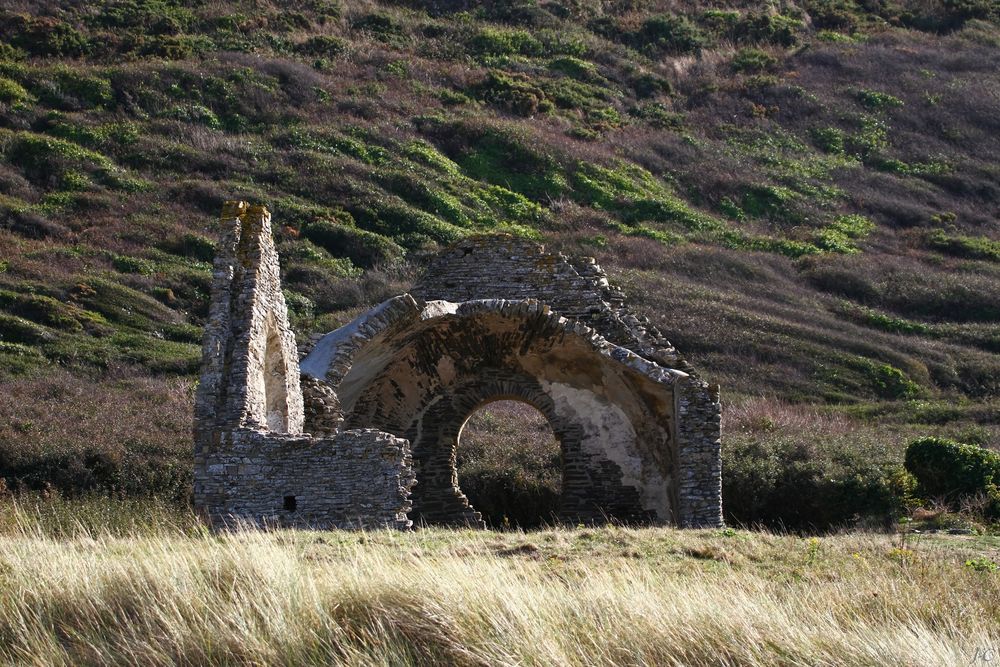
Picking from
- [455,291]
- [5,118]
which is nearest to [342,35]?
[5,118]

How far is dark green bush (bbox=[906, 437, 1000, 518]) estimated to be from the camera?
59.0ft

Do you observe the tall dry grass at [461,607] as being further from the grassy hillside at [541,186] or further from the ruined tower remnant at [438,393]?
the grassy hillside at [541,186]

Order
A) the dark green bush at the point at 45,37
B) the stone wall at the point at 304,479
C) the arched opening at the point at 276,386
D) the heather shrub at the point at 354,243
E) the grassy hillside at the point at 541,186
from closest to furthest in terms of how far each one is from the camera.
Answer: the stone wall at the point at 304,479 → the arched opening at the point at 276,386 → the grassy hillside at the point at 541,186 → the heather shrub at the point at 354,243 → the dark green bush at the point at 45,37

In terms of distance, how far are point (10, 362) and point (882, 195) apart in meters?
32.6

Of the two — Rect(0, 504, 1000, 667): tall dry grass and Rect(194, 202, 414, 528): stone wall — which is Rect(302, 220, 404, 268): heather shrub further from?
Rect(0, 504, 1000, 667): tall dry grass

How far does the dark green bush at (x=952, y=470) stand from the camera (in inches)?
708

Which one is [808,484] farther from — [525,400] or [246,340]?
[246,340]

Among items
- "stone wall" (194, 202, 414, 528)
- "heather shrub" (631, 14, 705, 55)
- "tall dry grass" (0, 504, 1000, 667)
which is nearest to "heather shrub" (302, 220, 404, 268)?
"stone wall" (194, 202, 414, 528)

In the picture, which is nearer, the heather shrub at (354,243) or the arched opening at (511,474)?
the arched opening at (511,474)

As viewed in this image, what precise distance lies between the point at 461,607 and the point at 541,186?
35.6 meters

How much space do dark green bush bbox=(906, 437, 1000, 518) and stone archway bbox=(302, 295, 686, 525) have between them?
156 inches

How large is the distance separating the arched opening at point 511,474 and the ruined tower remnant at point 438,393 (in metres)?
2.07

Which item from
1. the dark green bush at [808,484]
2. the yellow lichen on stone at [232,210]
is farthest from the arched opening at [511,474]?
the yellow lichen on stone at [232,210]

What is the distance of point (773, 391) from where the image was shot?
95.0 feet
